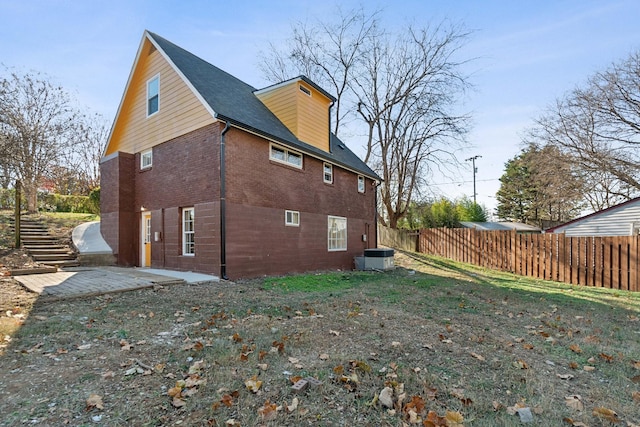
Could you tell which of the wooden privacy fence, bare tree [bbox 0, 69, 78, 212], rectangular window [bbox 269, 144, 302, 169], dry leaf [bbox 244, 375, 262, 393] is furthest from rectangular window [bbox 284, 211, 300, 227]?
bare tree [bbox 0, 69, 78, 212]

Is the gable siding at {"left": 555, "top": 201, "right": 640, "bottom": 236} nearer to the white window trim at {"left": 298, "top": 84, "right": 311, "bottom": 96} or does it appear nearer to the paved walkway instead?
the white window trim at {"left": 298, "top": 84, "right": 311, "bottom": 96}

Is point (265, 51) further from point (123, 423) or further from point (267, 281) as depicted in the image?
point (123, 423)

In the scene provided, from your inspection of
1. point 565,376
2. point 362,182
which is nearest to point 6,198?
point 362,182

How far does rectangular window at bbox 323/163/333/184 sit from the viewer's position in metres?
14.0

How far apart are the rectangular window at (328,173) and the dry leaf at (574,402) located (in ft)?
37.9

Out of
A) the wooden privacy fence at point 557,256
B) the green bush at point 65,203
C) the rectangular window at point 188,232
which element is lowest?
the wooden privacy fence at point 557,256

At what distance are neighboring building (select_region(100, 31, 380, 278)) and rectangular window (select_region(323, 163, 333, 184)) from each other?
0.04 meters

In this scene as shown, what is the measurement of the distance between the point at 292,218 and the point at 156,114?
606 centimetres

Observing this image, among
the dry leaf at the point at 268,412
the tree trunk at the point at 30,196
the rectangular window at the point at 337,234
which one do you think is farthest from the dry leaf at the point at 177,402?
the tree trunk at the point at 30,196

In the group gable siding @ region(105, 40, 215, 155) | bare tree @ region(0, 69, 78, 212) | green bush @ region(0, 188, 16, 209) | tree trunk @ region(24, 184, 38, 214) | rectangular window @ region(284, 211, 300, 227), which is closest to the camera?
gable siding @ region(105, 40, 215, 155)

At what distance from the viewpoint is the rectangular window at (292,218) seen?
11617mm

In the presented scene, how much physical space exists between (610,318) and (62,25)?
15.1m

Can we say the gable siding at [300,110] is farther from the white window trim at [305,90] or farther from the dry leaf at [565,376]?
the dry leaf at [565,376]

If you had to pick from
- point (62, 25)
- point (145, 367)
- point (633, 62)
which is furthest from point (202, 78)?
→ point (633, 62)
